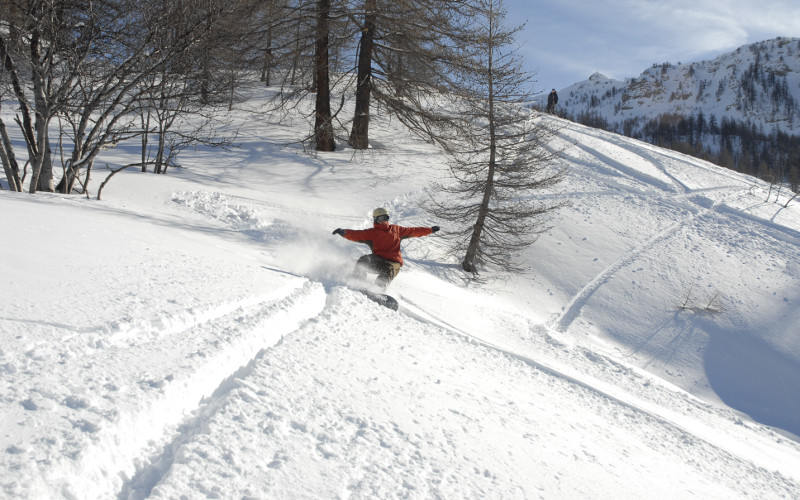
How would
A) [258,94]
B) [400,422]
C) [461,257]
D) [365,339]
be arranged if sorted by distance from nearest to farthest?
[400,422], [365,339], [461,257], [258,94]

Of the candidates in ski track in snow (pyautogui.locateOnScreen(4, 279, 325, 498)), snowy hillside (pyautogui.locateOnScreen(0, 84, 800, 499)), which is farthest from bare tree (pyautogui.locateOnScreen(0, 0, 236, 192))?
ski track in snow (pyautogui.locateOnScreen(4, 279, 325, 498))

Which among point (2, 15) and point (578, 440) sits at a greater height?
point (2, 15)

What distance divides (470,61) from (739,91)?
21885 centimetres

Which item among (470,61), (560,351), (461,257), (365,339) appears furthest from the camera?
(470,61)

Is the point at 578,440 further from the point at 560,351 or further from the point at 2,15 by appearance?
the point at 2,15

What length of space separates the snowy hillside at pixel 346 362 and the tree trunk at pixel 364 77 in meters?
4.62

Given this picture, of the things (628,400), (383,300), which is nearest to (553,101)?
(628,400)

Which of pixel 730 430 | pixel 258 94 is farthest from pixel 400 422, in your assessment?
pixel 258 94

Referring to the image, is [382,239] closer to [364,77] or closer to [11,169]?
[11,169]

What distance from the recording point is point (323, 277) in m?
7.00

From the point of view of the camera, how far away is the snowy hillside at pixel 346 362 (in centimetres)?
245

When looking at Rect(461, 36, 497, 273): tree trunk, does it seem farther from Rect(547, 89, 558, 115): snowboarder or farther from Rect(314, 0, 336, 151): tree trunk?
Rect(547, 89, 558, 115): snowboarder

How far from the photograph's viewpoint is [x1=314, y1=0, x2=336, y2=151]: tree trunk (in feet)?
50.0

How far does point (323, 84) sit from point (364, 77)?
150cm
